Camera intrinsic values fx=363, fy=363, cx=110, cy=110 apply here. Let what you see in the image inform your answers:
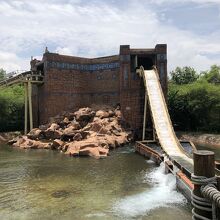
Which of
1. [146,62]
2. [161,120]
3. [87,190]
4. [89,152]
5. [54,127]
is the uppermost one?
[146,62]

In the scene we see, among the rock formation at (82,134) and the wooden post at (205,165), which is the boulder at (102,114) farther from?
the wooden post at (205,165)

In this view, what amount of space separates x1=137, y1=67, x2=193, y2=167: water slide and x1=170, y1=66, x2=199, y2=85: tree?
26604 millimetres

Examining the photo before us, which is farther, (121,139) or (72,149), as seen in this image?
(121,139)

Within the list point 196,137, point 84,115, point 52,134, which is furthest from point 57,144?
point 196,137

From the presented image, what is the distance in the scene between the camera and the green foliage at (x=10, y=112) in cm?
4355

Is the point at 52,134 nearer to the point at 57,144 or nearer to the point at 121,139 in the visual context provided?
the point at 57,144

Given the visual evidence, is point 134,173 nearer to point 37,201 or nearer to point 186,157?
point 186,157

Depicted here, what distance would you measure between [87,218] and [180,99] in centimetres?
3327

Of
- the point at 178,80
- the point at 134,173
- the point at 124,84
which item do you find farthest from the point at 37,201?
the point at 178,80

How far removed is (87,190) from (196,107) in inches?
1022

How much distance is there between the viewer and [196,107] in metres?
41.1

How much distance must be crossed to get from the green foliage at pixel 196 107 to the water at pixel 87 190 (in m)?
15.9

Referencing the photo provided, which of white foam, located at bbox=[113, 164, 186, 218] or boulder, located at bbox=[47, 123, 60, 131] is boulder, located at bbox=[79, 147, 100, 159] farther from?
white foam, located at bbox=[113, 164, 186, 218]

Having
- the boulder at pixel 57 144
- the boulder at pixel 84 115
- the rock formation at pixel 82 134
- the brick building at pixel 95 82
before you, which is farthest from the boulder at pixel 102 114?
the boulder at pixel 57 144
